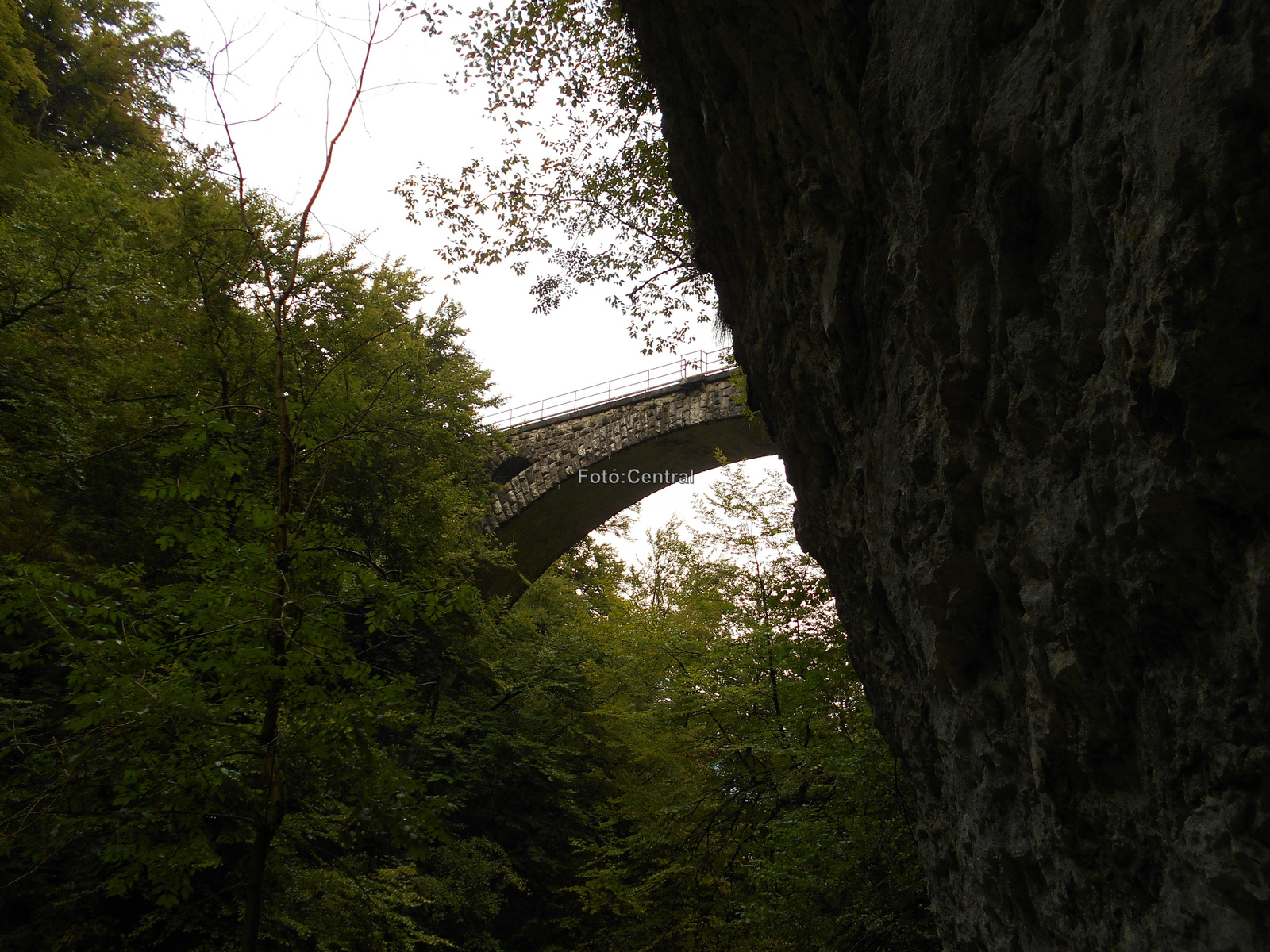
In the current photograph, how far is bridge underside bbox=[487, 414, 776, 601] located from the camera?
14.4 metres

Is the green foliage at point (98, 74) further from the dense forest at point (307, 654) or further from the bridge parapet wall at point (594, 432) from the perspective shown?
the bridge parapet wall at point (594, 432)

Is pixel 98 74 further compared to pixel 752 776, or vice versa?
pixel 98 74

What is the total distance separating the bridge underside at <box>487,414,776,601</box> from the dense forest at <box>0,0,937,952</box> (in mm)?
2045

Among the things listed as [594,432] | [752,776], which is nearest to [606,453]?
[594,432]

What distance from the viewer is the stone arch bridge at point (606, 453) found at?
46.7ft

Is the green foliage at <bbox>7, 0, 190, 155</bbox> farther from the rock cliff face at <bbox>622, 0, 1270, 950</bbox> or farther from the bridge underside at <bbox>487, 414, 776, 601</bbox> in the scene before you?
the rock cliff face at <bbox>622, 0, 1270, 950</bbox>

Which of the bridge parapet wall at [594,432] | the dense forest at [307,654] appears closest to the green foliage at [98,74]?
the dense forest at [307,654]

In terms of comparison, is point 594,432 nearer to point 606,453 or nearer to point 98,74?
point 606,453

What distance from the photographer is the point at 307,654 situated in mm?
2701

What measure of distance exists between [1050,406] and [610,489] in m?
13.8

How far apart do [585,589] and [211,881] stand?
1251cm

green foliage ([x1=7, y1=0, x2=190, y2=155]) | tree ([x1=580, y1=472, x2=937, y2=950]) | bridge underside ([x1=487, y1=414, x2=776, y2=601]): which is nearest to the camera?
tree ([x1=580, y1=472, x2=937, y2=950])

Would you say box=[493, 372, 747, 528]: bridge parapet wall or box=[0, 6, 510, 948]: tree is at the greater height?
box=[493, 372, 747, 528]: bridge parapet wall

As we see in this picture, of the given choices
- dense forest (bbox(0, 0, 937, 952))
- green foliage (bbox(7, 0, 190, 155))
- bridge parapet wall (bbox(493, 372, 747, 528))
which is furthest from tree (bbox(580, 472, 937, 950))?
green foliage (bbox(7, 0, 190, 155))
